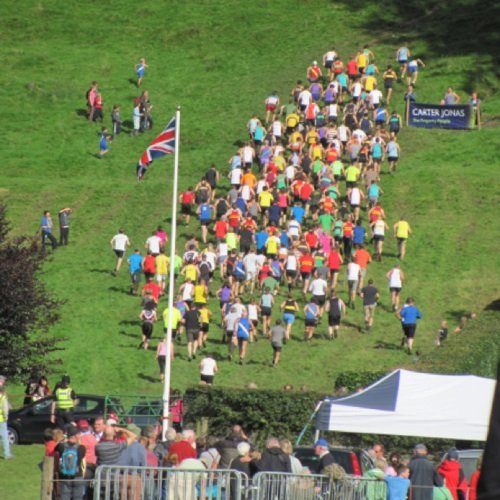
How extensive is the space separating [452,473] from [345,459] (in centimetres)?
152

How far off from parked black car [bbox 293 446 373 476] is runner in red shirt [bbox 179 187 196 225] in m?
22.1

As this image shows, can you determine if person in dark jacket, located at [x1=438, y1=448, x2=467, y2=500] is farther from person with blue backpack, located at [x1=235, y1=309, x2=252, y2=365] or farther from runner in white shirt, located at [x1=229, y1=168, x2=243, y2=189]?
runner in white shirt, located at [x1=229, y1=168, x2=243, y2=189]

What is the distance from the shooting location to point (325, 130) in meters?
46.1

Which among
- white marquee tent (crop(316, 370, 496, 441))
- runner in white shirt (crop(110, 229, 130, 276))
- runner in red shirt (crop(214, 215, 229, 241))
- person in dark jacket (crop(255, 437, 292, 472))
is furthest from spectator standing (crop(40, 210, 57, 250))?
person in dark jacket (crop(255, 437, 292, 472))

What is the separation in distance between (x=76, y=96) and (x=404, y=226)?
923 inches

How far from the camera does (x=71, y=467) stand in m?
17.4

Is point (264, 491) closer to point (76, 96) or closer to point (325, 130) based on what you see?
point (325, 130)

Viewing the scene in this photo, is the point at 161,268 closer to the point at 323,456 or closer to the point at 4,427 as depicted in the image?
the point at 4,427

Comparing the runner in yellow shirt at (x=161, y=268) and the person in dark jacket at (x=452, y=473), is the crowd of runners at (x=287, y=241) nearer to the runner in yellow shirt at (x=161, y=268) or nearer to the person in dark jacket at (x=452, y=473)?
the runner in yellow shirt at (x=161, y=268)

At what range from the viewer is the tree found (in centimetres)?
3203

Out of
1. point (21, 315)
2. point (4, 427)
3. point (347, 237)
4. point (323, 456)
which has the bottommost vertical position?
point (4, 427)

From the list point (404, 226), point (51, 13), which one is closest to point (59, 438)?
point (404, 226)

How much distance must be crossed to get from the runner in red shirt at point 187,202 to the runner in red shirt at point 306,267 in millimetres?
6424

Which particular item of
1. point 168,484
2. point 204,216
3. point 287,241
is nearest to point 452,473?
point 168,484
